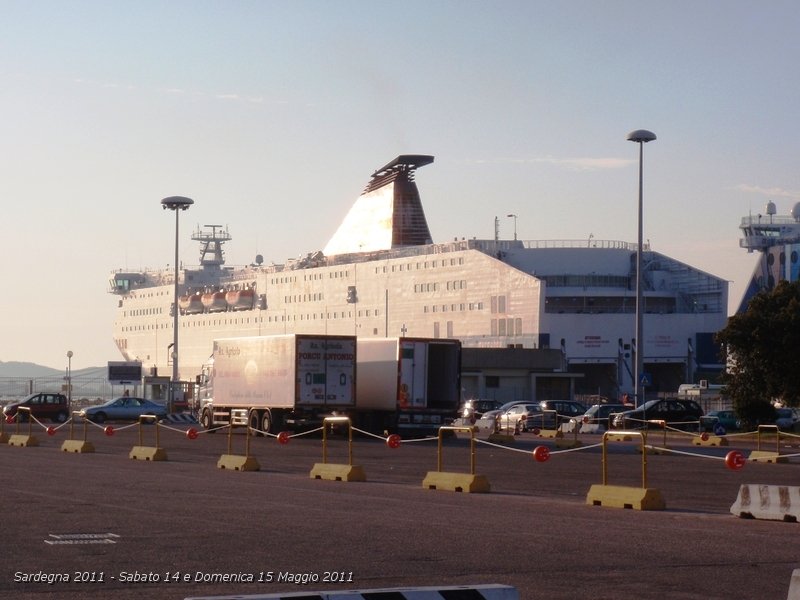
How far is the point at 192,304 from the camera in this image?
349 feet

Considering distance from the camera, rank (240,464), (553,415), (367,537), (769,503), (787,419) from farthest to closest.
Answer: (553,415) → (787,419) → (240,464) → (769,503) → (367,537)

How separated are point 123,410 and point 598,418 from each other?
2181cm

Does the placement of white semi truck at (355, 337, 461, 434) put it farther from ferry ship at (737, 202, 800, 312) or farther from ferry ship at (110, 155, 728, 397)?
ferry ship at (737, 202, 800, 312)

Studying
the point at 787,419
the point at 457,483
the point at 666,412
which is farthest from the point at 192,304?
the point at 457,483

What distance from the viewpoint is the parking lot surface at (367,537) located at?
338 inches

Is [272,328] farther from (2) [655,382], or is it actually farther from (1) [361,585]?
(1) [361,585]

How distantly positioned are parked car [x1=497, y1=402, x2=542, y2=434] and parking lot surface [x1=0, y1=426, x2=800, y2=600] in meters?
21.3

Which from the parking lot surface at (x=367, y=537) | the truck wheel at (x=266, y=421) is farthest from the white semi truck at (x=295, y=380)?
the parking lot surface at (x=367, y=537)

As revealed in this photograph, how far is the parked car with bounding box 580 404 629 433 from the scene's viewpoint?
42.2 m

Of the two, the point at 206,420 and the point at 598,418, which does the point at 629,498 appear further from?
the point at 206,420

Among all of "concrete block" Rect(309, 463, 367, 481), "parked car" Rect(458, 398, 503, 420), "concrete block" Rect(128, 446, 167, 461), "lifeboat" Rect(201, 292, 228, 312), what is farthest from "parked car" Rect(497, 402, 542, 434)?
"lifeboat" Rect(201, 292, 228, 312)

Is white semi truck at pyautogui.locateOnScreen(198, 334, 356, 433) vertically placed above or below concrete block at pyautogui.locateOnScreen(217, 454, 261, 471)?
above

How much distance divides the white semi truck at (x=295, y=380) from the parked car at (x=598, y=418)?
32.0 ft

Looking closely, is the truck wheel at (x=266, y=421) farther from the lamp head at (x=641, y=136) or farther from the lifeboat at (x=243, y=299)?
the lifeboat at (x=243, y=299)
